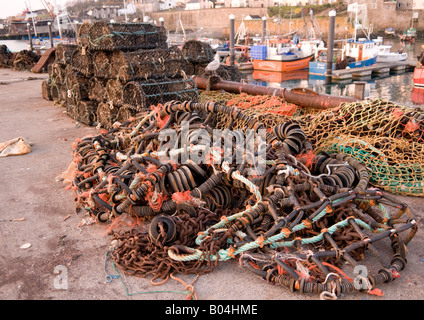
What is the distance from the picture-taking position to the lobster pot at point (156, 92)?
6188 millimetres

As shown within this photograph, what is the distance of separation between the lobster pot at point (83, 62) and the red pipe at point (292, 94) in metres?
2.26

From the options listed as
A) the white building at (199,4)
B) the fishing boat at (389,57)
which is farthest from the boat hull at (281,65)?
the white building at (199,4)

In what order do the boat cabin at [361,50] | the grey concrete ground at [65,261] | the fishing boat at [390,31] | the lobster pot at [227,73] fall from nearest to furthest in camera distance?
the grey concrete ground at [65,261] < the lobster pot at [227,73] < the boat cabin at [361,50] < the fishing boat at [390,31]

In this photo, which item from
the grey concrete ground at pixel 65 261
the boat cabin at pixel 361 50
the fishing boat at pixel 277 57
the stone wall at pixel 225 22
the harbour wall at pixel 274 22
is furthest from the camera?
the stone wall at pixel 225 22

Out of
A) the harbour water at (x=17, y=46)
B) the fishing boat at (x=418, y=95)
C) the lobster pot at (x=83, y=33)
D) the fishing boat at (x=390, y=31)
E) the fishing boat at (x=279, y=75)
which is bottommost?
the fishing boat at (x=418, y=95)

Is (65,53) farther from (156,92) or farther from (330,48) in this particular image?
(330,48)

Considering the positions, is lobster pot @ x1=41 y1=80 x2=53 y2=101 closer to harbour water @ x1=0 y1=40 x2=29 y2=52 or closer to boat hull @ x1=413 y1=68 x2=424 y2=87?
boat hull @ x1=413 y1=68 x2=424 y2=87

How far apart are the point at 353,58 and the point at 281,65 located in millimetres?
5457

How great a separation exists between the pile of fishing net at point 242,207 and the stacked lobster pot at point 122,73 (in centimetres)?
206

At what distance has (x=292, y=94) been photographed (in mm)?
6379

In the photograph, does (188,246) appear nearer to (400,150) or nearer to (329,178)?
(329,178)

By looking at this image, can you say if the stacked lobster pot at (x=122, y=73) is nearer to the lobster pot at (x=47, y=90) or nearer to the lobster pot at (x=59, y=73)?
the lobster pot at (x=59, y=73)

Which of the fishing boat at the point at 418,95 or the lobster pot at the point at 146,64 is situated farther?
the fishing boat at the point at 418,95

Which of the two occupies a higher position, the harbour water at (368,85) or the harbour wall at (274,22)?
the harbour wall at (274,22)
